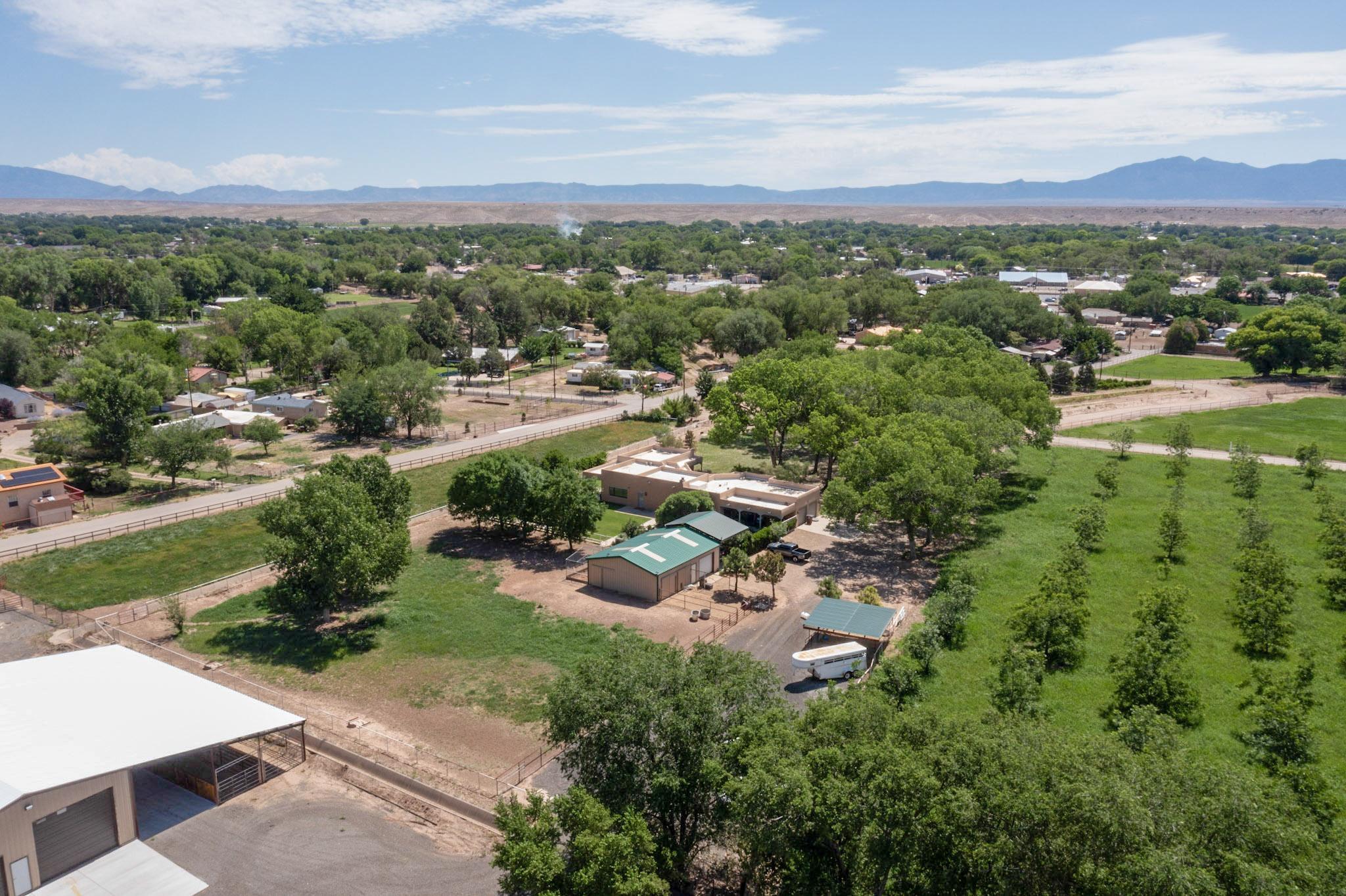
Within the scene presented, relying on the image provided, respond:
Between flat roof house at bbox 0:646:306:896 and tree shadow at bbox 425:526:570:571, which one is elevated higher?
flat roof house at bbox 0:646:306:896

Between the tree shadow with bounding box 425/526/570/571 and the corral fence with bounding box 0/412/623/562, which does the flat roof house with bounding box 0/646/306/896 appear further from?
the tree shadow with bounding box 425/526/570/571

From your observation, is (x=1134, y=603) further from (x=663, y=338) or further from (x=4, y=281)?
(x=4, y=281)

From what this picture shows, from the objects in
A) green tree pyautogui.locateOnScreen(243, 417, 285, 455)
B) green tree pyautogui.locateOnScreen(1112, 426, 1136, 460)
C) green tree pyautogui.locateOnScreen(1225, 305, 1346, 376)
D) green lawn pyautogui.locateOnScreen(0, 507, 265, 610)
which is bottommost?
green lawn pyautogui.locateOnScreen(0, 507, 265, 610)

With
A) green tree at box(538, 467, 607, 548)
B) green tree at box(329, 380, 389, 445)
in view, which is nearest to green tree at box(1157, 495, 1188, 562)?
green tree at box(538, 467, 607, 548)

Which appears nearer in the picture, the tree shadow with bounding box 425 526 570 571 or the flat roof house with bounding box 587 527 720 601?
the flat roof house with bounding box 587 527 720 601

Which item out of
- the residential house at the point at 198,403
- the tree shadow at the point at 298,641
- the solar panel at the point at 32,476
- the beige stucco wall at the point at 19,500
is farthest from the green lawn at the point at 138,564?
the residential house at the point at 198,403

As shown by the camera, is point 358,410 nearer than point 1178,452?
No

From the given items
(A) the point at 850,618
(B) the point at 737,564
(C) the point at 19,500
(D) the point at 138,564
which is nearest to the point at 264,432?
(C) the point at 19,500

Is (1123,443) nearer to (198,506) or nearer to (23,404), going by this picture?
(198,506)
